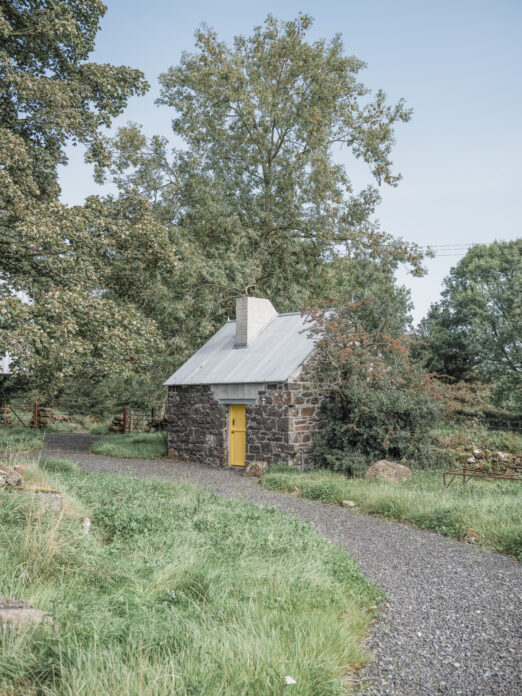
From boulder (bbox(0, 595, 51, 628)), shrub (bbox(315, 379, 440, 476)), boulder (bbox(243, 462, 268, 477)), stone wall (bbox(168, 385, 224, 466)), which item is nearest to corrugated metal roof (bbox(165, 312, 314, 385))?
stone wall (bbox(168, 385, 224, 466))

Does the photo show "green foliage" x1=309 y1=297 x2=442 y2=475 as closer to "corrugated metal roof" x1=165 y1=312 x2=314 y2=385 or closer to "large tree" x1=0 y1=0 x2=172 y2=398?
"corrugated metal roof" x1=165 y1=312 x2=314 y2=385

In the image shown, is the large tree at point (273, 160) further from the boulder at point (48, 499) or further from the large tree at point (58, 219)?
the boulder at point (48, 499)

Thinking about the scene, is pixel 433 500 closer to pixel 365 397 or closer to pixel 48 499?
pixel 365 397

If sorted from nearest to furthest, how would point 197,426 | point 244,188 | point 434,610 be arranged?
point 434,610 → point 197,426 → point 244,188

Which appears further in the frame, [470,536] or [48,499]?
[470,536]

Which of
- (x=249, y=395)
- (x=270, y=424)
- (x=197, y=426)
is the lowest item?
(x=197, y=426)

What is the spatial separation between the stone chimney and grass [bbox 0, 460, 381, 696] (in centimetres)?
1052

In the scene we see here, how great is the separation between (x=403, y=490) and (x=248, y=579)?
5.68m

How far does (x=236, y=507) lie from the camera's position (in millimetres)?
7895

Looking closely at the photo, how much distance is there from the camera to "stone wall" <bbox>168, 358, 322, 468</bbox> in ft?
44.9

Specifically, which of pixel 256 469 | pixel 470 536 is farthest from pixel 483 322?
pixel 470 536

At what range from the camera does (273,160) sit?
72.3 ft

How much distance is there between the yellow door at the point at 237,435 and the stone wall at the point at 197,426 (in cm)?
19

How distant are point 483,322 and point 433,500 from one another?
20906 millimetres
